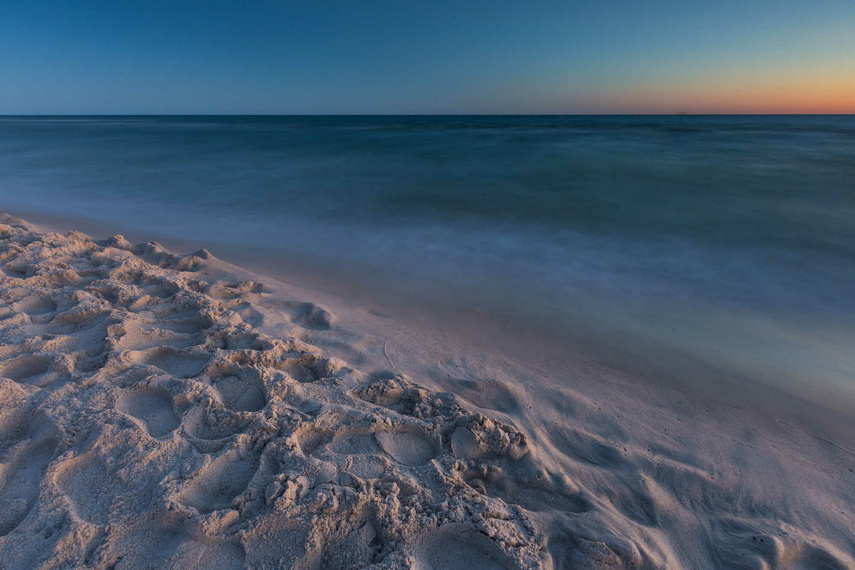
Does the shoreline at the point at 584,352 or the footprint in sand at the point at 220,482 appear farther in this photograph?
the shoreline at the point at 584,352

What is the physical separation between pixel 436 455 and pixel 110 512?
4.30 ft

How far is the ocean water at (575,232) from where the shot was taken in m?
3.91

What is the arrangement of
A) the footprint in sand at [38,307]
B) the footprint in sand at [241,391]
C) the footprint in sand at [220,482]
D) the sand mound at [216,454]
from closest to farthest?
the sand mound at [216,454] < the footprint in sand at [220,482] < the footprint in sand at [241,391] < the footprint in sand at [38,307]

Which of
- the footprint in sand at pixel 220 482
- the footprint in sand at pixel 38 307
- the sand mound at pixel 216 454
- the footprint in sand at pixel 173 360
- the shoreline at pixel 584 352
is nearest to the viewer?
the sand mound at pixel 216 454

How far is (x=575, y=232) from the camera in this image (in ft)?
22.8

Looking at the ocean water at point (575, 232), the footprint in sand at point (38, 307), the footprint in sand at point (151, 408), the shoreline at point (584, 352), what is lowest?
the shoreline at point (584, 352)

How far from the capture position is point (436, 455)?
2.07 meters

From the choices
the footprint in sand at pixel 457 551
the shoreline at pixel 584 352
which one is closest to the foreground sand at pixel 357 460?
the footprint in sand at pixel 457 551

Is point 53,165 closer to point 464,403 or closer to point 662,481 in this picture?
point 464,403

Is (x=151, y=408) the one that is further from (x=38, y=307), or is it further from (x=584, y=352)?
(x=584, y=352)

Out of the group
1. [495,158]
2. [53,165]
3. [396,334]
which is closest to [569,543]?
[396,334]

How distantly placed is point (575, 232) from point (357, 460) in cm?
590

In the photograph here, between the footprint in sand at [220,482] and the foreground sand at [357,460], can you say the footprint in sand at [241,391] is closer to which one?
the foreground sand at [357,460]

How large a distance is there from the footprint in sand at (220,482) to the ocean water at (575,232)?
2743 mm
